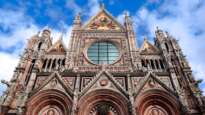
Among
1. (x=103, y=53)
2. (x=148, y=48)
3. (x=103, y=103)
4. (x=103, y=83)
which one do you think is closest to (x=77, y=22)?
(x=103, y=53)

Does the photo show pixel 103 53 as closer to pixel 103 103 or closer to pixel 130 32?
pixel 130 32

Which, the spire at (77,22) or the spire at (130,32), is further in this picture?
the spire at (77,22)

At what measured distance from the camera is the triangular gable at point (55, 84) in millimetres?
14098

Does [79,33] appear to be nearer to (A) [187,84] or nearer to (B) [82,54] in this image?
(B) [82,54]

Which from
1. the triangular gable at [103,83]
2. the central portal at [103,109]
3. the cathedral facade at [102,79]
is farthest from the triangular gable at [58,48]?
the central portal at [103,109]

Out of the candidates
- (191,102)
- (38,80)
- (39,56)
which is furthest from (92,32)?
A: (191,102)

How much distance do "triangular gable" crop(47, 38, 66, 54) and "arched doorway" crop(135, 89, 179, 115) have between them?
820 cm

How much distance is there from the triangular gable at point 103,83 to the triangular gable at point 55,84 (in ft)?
3.94

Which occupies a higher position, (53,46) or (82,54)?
(53,46)

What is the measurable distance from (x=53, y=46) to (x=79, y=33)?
112 inches

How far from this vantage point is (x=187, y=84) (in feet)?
48.4

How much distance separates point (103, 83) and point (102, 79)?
404 mm

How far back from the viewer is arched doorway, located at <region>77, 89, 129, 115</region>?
1333 cm

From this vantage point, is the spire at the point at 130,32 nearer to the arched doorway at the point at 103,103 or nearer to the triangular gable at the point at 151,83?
the triangular gable at the point at 151,83
